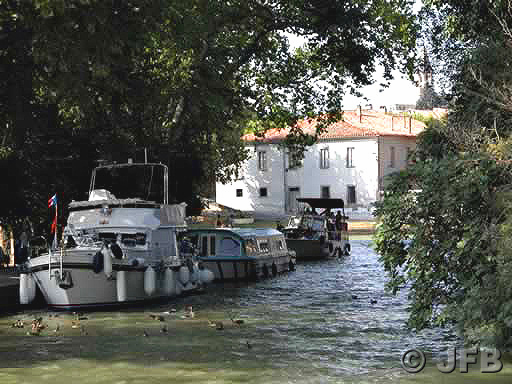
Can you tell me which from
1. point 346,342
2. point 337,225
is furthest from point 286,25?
point 346,342

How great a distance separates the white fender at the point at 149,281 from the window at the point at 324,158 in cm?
5693

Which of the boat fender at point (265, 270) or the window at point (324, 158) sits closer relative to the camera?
the boat fender at point (265, 270)

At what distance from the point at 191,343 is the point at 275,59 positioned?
2351 centimetres

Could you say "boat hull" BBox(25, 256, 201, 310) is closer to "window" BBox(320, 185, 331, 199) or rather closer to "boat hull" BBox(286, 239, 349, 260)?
"boat hull" BBox(286, 239, 349, 260)

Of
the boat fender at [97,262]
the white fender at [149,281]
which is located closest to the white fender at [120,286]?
the boat fender at [97,262]

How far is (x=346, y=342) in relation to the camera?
18.8 m

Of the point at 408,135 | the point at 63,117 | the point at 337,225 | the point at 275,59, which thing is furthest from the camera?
the point at 408,135

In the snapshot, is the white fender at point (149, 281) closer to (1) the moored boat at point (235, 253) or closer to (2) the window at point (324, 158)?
(1) the moored boat at point (235, 253)

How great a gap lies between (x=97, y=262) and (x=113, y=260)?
54 cm

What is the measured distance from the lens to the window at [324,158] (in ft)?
267

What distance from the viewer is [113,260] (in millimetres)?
23984

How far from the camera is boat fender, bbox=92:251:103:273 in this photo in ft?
77.3

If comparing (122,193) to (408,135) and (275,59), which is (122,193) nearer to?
(275,59)

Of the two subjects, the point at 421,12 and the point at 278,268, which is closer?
the point at 421,12
